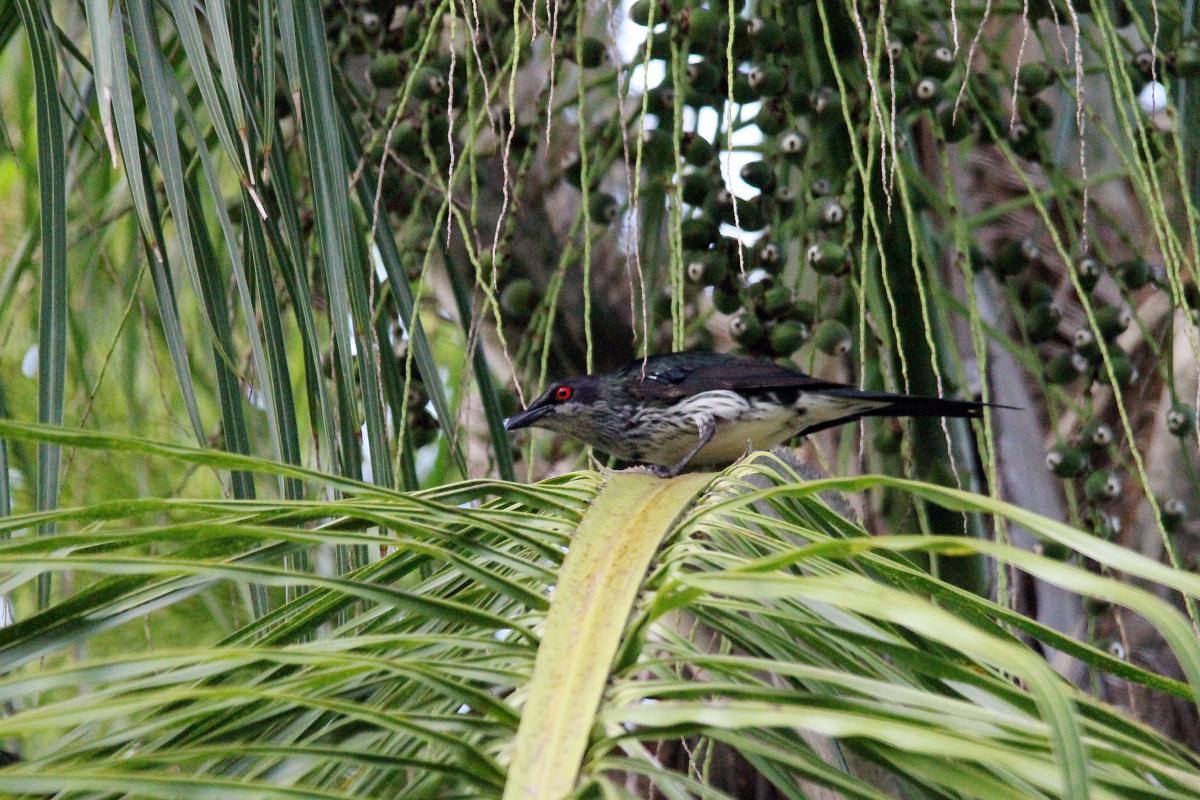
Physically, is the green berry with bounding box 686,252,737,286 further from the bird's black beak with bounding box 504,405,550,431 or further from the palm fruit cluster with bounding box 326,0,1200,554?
the bird's black beak with bounding box 504,405,550,431

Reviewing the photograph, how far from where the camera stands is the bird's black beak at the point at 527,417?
3.20 metres

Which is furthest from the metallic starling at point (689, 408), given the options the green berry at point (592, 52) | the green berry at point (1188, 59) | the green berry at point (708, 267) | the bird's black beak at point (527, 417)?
the green berry at point (1188, 59)

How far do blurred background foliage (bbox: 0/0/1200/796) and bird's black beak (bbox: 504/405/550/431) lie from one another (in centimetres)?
11

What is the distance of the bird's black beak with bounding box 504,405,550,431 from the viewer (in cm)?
320

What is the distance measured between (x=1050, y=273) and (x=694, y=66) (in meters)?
2.32

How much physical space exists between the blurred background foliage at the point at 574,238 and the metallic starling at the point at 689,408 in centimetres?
13

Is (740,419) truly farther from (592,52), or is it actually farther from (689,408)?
(592,52)

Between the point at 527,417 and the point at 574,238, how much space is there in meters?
0.62

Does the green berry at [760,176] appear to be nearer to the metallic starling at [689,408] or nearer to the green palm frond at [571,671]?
the metallic starling at [689,408]

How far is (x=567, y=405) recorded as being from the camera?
345cm

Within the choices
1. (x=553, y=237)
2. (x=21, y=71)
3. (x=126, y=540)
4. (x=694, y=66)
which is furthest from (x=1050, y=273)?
(x=126, y=540)

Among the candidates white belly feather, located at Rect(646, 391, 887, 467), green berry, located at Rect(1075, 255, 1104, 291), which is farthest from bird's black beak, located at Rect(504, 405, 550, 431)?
green berry, located at Rect(1075, 255, 1104, 291)

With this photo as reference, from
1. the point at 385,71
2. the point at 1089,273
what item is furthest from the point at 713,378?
the point at 385,71

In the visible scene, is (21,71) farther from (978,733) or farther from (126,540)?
(978,733)
